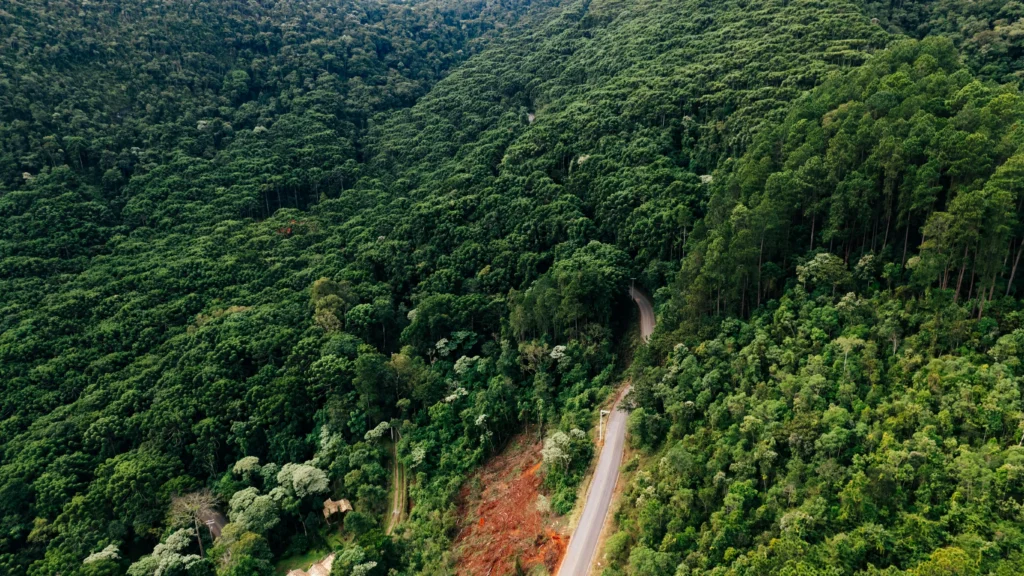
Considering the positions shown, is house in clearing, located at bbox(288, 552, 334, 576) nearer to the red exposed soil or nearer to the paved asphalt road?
the red exposed soil

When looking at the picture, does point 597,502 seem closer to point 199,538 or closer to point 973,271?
point 973,271

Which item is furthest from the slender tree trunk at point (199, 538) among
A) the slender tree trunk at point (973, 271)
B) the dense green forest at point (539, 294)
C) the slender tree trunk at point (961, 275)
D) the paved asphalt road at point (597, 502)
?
the slender tree trunk at point (973, 271)

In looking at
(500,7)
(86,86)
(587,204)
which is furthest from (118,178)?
(500,7)

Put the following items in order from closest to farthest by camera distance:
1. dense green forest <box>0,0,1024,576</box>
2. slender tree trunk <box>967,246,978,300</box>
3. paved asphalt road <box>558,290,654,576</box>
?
dense green forest <box>0,0,1024,576</box>, slender tree trunk <box>967,246,978,300</box>, paved asphalt road <box>558,290,654,576</box>

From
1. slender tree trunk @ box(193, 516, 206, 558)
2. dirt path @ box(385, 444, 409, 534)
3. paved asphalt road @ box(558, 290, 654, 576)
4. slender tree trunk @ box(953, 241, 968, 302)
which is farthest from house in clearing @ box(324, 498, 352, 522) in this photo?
slender tree trunk @ box(953, 241, 968, 302)

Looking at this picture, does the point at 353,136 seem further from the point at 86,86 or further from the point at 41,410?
the point at 41,410

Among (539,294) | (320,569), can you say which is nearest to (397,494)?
(320,569)
